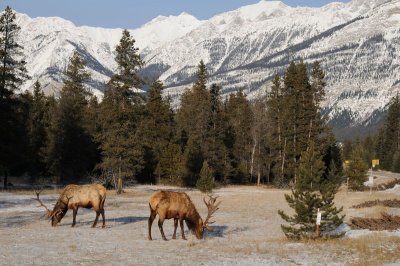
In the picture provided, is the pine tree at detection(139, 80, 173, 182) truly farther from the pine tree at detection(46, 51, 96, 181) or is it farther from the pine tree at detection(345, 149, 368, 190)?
the pine tree at detection(345, 149, 368, 190)

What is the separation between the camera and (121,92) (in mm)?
48969

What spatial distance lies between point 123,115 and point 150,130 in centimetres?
2357

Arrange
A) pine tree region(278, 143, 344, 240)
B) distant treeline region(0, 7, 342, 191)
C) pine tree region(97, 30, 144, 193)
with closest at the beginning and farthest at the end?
pine tree region(278, 143, 344, 240), pine tree region(97, 30, 144, 193), distant treeline region(0, 7, 342, 191)

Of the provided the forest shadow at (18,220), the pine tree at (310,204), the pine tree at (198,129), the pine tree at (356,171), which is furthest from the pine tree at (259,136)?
the pine tree at (310,204)

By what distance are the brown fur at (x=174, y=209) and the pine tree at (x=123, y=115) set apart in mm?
26512

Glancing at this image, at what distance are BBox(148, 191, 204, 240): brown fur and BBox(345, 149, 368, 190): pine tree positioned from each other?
3926cm

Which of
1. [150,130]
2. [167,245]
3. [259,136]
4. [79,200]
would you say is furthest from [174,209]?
[259,136]

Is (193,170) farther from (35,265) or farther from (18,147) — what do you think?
(35,265)

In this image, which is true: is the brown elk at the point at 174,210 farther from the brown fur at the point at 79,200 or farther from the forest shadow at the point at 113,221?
the forest shadow at the point at 113,221

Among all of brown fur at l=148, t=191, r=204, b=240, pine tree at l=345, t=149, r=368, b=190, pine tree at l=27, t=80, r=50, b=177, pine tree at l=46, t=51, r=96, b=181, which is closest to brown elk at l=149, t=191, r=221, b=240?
brown fur at l=148, t=191, r=204, b=240

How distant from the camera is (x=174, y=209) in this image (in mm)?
21672

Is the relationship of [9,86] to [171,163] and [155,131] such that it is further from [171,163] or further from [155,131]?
[155,131]

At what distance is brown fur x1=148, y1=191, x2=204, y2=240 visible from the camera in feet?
70.6

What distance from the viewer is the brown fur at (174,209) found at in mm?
21531
